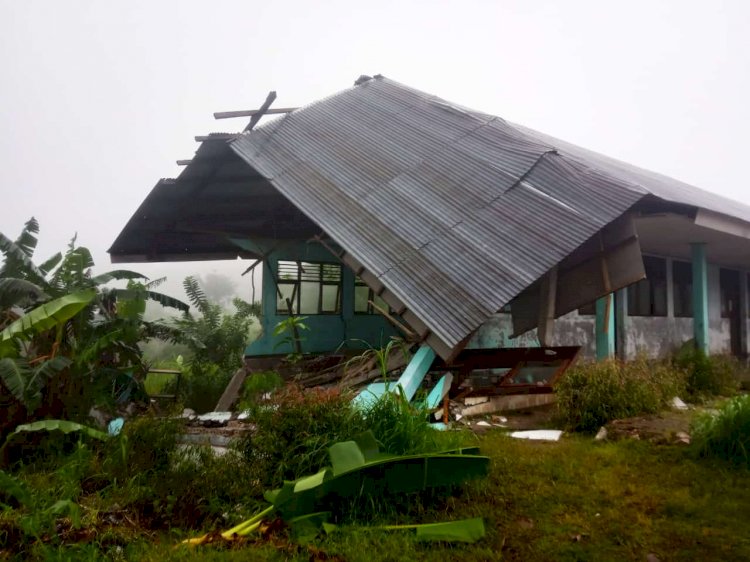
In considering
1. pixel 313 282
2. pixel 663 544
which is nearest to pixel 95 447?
pixel 663 544

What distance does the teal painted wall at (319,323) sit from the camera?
1131cm

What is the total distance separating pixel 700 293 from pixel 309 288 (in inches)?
308

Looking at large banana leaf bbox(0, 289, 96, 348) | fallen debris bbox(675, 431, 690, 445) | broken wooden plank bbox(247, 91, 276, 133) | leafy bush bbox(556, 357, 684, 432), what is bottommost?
fallen debris bbox(675, 431, 690, 445)

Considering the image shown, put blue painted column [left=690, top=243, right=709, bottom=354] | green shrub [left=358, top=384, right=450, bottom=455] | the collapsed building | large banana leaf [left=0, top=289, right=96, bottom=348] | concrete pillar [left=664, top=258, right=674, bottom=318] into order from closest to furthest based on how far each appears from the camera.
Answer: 1. green shrub [left=358, top=384, right=450, bottom=455]
2. large banana leaf [left=0, top=289, right=96, bottom=348]
3. the collapsed building
4. blue painted column [left=690, top=243, right=709, bottom=354]
5. concrete pillar [left=664, top=258, right=674, bottom=318]

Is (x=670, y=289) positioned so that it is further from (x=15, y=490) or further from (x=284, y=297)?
(x=15, y=490)

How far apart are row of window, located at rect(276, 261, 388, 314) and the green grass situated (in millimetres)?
6889

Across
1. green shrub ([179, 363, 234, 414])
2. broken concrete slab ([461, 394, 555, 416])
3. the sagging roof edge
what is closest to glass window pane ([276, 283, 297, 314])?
green shrub ([179, 363, 234, 414])

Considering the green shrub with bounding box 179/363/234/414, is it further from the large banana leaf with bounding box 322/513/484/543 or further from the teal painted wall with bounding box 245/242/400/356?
the large banana leaf with bounding box 322/513/484/543

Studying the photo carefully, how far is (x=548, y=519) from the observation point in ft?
13.8

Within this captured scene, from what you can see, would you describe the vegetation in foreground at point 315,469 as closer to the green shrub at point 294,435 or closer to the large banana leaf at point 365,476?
the green shrub at point 294,435

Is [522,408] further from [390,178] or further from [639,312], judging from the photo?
[639,312]

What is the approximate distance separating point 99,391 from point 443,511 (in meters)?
4.22

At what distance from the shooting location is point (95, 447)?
19.1 ft

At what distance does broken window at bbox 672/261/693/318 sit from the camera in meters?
14.0
